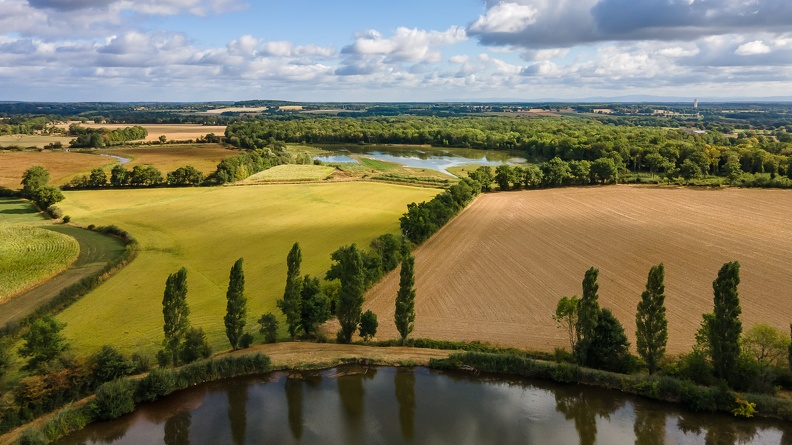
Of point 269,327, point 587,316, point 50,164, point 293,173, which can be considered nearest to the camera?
point 587,316

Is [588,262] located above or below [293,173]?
below

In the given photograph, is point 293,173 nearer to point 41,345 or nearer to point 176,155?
point 176,155

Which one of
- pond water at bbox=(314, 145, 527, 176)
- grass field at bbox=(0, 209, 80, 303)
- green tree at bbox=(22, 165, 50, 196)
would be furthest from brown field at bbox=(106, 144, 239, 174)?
grass field at bbox=(0, 209, 80, 303)

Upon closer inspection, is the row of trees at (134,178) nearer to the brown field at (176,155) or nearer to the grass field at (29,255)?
the brown field at (176,155)

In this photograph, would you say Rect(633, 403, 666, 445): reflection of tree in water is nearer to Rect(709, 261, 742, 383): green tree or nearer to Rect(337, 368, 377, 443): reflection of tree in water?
Rect(709, 261, 742, 383): green tree

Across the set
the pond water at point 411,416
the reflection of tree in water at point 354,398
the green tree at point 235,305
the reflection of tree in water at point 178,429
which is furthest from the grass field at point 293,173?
the reflection of tree in water at point 178,429

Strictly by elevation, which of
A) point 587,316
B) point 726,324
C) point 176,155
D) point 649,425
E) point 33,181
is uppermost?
point 176,155

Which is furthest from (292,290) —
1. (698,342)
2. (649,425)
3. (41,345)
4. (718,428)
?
(718,428)
